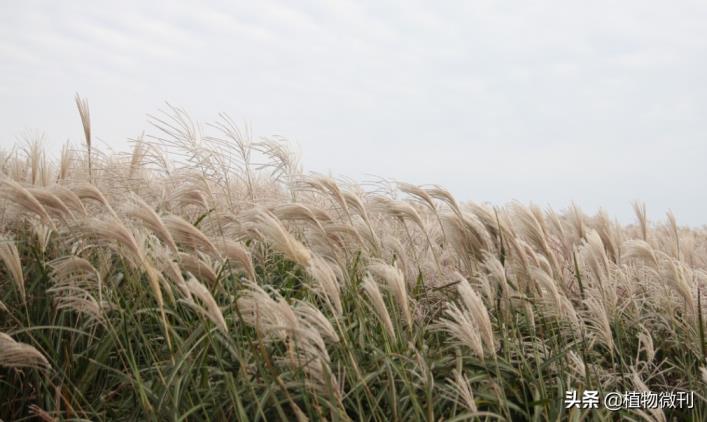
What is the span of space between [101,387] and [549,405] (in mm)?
2065

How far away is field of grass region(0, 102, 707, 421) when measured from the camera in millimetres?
2328

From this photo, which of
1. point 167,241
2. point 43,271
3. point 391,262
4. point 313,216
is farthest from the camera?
point 391,262

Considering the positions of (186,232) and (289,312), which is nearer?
(289,312)

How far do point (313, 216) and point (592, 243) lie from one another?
1.60 meters

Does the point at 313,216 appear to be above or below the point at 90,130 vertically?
below

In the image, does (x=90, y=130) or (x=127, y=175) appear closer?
(x=90, y=130)

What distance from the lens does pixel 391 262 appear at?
3852 mm

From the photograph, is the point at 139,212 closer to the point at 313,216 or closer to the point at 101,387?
the point at 313,216

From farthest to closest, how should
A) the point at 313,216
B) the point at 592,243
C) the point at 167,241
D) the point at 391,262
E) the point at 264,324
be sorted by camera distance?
the point at 391,262, the point at 592,243, the point at 313,216, the point at 167,241, the point at 264,324

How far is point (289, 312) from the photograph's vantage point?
6.59 ft

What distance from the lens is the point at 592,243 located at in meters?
3.41

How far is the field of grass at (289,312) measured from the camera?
2328mm

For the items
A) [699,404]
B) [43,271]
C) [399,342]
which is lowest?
[699,404]

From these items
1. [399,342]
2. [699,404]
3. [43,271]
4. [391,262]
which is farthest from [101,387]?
[699,404]
